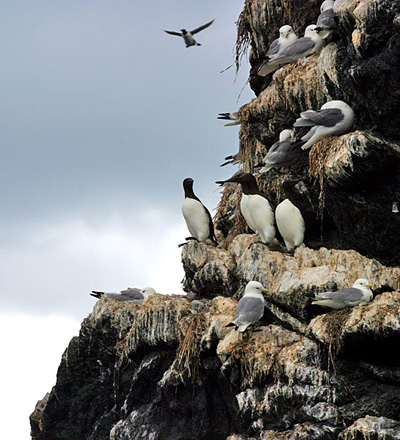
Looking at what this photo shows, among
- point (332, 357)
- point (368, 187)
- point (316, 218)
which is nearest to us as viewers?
point (332, 357)

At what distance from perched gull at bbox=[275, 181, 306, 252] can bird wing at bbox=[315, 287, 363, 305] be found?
2.29m

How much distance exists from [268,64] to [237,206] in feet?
8.78

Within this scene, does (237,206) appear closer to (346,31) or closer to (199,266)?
(199,266)

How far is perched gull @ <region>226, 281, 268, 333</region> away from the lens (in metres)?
11.7

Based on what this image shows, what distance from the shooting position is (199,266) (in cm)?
1433

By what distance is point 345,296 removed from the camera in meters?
10.8

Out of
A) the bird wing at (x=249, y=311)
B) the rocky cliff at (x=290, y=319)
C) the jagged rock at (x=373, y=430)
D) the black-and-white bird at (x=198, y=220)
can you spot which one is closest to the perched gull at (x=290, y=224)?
the rocky cliff at (x=290, y=319)

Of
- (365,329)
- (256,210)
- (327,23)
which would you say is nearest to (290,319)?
(365,329)

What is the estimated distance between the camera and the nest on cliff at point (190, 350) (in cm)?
1270

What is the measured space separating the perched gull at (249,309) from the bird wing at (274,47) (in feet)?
15.6

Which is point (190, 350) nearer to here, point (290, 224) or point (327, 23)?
point (290, 224)

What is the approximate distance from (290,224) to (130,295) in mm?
3948

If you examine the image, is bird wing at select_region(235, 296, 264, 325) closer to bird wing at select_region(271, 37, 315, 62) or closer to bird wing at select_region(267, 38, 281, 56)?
bird wing at select_region(271, 37, 315, 62)

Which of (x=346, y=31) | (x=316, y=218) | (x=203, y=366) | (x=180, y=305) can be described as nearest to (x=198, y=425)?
(x=203, y=366)
